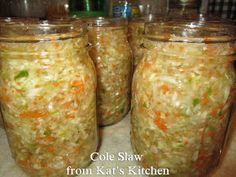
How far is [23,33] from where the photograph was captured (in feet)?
1.64

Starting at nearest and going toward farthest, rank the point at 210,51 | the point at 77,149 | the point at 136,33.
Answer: the point at 210,51, the point at 77,149, the point at 136,33

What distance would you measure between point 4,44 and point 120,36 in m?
0.38

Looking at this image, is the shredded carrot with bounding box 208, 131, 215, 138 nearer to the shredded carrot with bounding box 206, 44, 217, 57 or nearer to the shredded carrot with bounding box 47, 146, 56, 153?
the shredded carrot with bounding box 206, 44, 217, 57

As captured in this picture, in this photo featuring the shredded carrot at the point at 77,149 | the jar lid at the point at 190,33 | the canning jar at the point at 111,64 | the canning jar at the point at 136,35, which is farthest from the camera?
the canning jar at the point at 136,35

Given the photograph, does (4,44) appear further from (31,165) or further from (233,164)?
(233,164)

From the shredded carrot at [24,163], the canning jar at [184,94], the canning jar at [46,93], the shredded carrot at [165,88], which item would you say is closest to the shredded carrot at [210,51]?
the canning jar at [184,94]

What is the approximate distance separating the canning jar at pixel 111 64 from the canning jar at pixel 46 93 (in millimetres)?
169

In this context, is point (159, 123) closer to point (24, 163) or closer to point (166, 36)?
point (166, 36)

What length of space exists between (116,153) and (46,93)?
304 mm

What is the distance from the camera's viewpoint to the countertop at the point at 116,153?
62 centimetres

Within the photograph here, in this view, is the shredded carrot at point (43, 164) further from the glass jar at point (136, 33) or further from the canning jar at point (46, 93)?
the glass jar at point (136, 33)

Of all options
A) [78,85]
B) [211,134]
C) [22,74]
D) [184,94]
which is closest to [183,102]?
[184,94]

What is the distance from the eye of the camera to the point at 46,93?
0.50 metres

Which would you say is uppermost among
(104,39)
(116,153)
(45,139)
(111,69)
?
(104,39)
